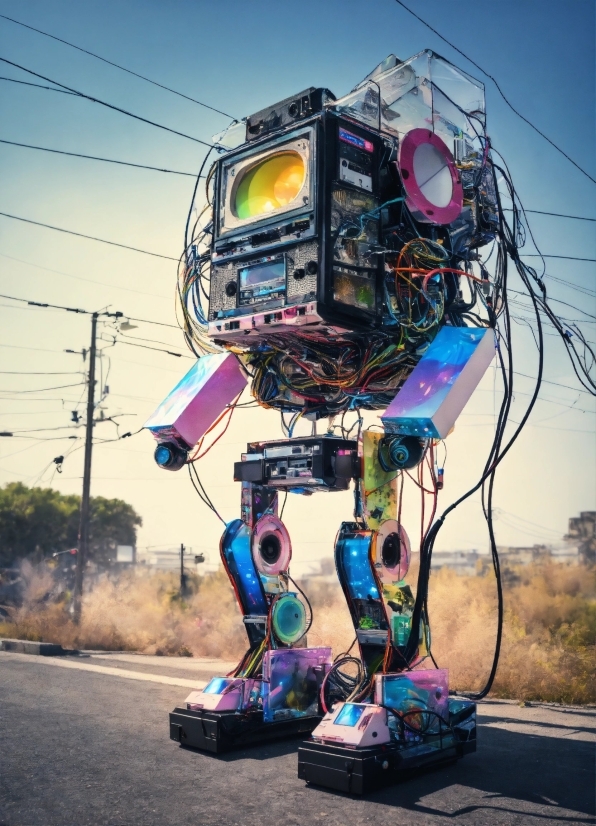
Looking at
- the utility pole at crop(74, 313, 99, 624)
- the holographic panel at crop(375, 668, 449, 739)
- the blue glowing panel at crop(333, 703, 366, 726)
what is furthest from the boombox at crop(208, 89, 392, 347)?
the utility pole at crop(74, 313, 99, 624)

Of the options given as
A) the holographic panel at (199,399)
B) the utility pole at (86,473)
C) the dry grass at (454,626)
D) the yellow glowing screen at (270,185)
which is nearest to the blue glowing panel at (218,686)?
the holographic panel at (199,399)

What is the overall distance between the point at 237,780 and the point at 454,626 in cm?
624

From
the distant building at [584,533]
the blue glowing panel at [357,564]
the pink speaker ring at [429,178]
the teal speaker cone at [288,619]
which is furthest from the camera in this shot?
the distant building at [584,533]

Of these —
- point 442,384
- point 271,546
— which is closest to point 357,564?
point 271,546

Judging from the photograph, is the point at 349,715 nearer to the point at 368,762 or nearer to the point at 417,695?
the point at 368,762

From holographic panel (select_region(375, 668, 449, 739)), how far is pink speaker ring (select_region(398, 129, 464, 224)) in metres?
3.08

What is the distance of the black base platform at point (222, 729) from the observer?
510 cm

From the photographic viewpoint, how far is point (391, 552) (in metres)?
5.05

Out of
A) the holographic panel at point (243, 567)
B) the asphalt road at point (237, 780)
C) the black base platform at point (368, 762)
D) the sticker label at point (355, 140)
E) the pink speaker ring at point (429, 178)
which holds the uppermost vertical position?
the sticker label at point (355, 140)

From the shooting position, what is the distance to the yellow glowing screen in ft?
17.2

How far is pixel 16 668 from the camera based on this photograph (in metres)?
9.83

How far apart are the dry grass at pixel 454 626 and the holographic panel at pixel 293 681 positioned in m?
3.15

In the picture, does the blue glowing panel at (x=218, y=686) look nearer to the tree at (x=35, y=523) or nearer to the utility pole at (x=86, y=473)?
the utility pole at (x=86, y=473)

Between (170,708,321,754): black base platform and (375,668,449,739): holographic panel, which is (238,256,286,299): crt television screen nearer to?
(375,668,449,739): holographic panel
